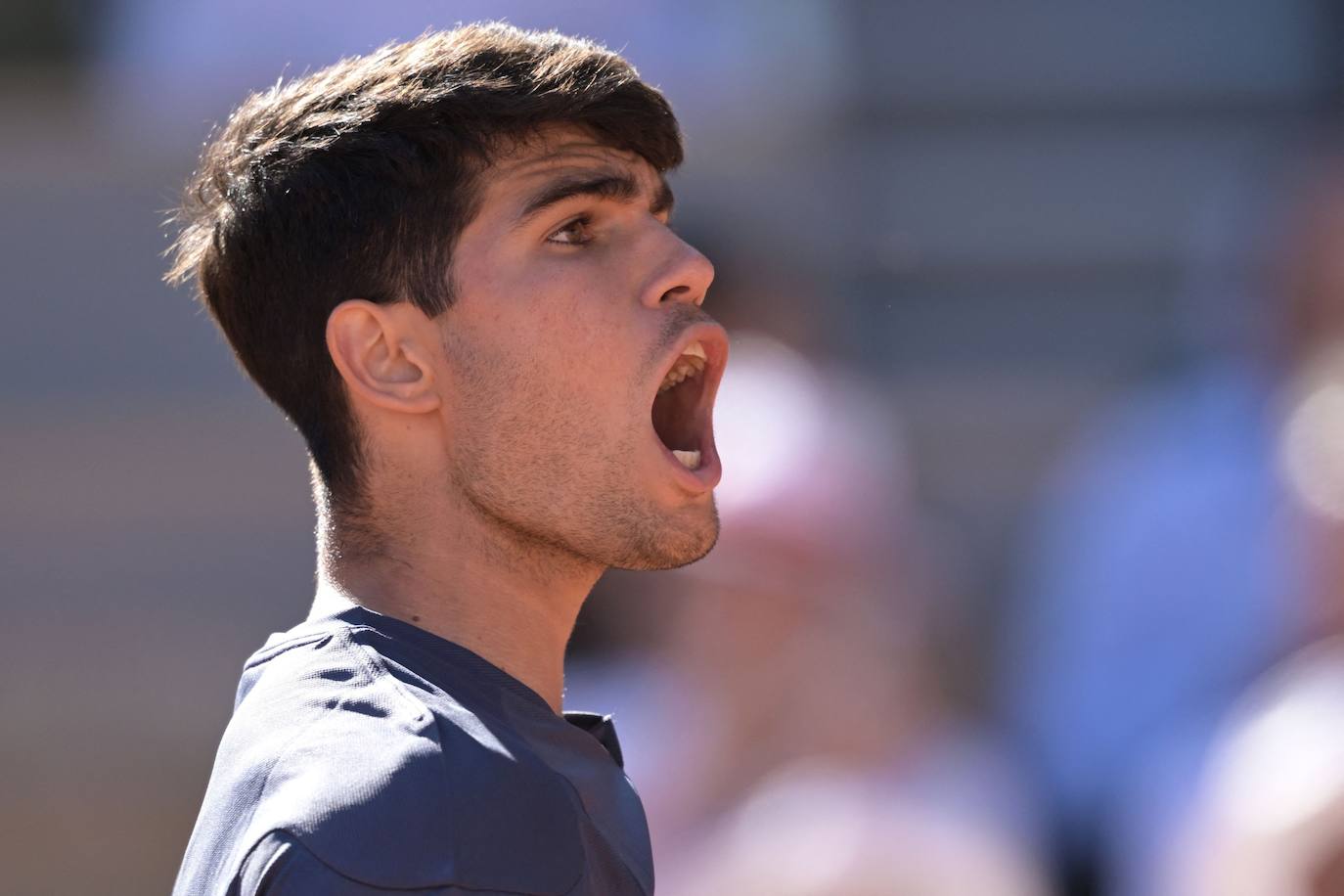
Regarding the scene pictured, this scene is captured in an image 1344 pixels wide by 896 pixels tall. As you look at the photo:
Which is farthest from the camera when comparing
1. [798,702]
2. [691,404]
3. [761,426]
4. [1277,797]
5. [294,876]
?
[761,426]

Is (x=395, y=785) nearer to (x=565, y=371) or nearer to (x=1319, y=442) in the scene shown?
(x=565, y=371)

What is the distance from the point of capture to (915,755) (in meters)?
4.05

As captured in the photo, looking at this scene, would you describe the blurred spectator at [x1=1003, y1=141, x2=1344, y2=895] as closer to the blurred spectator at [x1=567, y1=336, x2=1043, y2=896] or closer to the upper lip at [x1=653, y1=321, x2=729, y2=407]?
the blurred spectator at [x1=567, y1=336, x2=1043, y2=896]

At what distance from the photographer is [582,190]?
226 cm

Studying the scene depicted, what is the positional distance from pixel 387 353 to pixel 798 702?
2.18 m

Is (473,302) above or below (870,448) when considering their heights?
below

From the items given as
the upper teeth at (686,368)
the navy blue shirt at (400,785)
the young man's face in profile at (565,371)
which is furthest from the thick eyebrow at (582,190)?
the navy blue shirt at (400,785)

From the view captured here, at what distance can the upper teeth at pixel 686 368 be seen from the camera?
2.44m

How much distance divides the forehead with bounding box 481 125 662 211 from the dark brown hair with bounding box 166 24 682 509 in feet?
0.05

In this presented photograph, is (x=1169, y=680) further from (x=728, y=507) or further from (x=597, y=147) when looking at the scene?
(x=597, y=147)

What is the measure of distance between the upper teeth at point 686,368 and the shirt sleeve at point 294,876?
96cm

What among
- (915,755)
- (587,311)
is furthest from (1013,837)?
(587,311)

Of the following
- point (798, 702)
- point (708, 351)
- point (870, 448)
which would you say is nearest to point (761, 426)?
point (870, 448)

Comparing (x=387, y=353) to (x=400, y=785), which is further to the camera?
(x=387, y=353)
